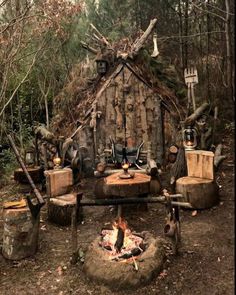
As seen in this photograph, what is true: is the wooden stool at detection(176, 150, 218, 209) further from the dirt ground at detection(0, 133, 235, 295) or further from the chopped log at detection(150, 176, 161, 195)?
the chopped log at detection(150, 176, 161, 195)

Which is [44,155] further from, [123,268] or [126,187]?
[123,268]

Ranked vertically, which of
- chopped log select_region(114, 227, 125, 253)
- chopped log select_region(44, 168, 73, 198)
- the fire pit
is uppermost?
chopped log select_region(44, 168, 73, 198)

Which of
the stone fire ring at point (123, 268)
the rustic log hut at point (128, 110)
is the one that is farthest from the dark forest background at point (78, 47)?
the stone fire ring at point (123, 268)

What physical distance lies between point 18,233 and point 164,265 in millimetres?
2459

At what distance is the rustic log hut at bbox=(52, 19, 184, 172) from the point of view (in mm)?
10570

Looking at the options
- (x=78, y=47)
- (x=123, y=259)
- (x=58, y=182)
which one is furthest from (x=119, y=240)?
(x=78, y=47)

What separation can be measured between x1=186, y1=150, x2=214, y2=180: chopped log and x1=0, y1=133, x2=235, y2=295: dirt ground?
732mm

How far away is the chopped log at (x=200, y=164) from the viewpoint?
302 inches

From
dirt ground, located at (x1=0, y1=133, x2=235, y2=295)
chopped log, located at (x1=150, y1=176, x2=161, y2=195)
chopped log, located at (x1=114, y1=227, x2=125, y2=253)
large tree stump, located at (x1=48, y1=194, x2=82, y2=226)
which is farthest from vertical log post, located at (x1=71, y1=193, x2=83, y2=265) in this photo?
chopped log, located at (x1=150, y1=176, x2=161, y2=195)

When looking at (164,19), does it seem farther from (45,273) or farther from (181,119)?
(45,273)

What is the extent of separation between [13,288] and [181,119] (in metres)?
7.06

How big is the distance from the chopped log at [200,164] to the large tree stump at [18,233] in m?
3.84

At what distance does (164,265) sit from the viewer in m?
5.25

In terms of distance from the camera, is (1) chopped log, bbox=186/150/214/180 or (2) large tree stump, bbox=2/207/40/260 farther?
(1) chopped log, bbox=186/150/214/180
